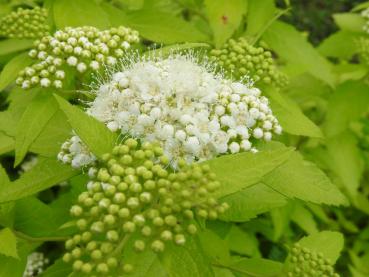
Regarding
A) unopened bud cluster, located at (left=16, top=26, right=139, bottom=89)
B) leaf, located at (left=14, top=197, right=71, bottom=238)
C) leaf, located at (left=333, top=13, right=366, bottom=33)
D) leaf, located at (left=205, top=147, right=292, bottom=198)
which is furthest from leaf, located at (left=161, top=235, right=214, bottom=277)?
leaf, located at (left=333, top=13, right=366, bottom=33)

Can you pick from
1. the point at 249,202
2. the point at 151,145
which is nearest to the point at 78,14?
the point at 151,145

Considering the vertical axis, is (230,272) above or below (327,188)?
below

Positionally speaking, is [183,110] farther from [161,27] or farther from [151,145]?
[161,27]

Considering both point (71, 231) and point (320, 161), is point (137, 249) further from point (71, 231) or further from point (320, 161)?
point (320, 161)

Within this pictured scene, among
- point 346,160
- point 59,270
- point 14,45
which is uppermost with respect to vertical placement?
point 14,45

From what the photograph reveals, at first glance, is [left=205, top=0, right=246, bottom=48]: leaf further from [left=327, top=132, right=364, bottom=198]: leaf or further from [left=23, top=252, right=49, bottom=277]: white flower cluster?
[left=23, top=252, right=49, bottom=277]: white flower cluster

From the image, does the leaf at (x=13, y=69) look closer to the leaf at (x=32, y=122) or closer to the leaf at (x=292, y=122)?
the leaf at (x=32, y=122)

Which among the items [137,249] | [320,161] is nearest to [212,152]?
[137,249]

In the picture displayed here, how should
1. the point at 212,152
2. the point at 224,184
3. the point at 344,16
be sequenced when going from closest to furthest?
the point at 224,184, the point at 212,152, the point at 344,16
